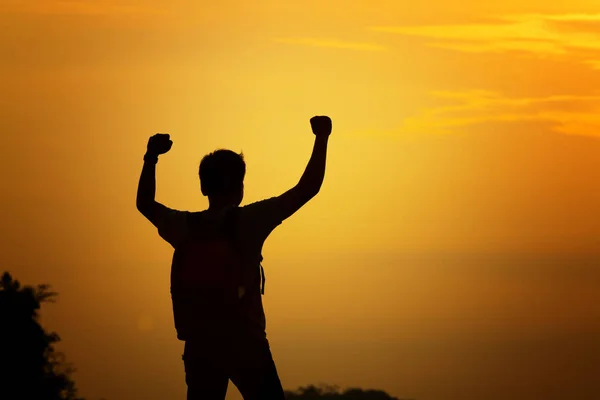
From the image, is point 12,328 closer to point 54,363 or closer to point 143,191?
point 54,363

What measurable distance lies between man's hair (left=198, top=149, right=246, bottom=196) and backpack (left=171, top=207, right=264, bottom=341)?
13cm

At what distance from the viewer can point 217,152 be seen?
9180 millimetres

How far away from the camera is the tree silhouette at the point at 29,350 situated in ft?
120

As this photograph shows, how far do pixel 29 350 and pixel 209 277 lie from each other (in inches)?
1158

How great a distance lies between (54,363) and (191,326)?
2948 cm

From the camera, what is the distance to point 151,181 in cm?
973

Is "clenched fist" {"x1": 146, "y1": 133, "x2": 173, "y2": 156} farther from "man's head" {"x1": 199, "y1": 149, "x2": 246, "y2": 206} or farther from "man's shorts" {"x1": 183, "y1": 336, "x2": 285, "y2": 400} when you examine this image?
"man's shorts" {"x1": 183, "y1": 336, "x2": 285, "y2": 400}

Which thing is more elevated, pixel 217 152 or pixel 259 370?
pixel 217 152

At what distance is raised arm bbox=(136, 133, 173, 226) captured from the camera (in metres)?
9.54

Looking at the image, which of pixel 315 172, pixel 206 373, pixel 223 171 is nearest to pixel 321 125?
pixel 315 172

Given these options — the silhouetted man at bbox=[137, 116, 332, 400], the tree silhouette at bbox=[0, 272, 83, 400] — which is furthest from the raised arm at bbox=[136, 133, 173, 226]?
the tree silhouette at bbox=[0, 272, 83, 400]

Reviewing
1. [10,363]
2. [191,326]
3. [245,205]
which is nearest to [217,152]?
[245,205]

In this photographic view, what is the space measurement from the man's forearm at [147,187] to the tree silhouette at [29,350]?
26746 millimetres

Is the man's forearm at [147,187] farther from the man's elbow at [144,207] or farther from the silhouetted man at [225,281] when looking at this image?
the silhouetted man at [225,281]
